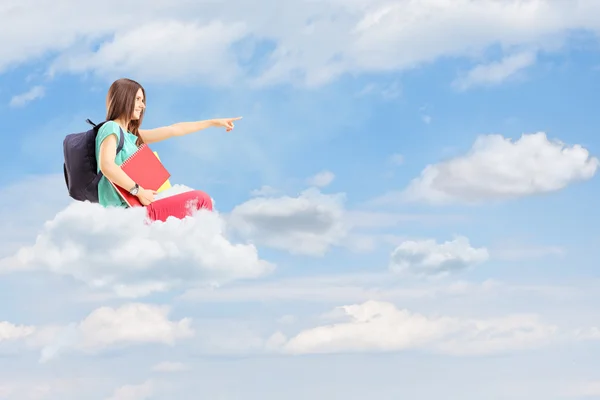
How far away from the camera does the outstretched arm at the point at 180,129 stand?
10.8 meters

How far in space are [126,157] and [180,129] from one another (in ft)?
4.37

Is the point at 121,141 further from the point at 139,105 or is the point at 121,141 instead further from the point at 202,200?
the point at 202,200

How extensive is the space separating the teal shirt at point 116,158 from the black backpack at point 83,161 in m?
0.06

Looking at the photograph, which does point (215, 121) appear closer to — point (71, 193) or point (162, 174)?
point (162, 174)

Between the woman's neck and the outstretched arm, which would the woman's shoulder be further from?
the outstretched arm

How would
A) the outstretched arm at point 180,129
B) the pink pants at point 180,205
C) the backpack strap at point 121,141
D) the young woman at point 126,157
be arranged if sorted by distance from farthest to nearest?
the outstretched arm at point 180,129 < the pink pants at point 180,205 < the backpack strap at point 121,141 < the young woman at point 126,157

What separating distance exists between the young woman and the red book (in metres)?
0.08

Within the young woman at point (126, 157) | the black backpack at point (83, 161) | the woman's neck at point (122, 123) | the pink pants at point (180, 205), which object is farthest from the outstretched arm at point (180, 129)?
the pink pants at point (180, 205)

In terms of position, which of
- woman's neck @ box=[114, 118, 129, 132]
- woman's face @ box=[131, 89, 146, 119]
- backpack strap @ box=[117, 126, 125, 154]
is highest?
woman's face @ box=[131, 89, 146, 119]

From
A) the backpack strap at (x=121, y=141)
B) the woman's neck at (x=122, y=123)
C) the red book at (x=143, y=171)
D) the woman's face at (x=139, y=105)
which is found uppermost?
the woman's face at (x=139, y=105)

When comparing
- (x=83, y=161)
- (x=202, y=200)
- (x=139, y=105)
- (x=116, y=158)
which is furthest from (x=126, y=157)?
(x=202, y=200)

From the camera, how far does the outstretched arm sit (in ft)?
35.6

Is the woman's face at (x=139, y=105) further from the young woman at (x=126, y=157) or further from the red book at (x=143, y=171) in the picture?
the red book at (x=143, y=171)

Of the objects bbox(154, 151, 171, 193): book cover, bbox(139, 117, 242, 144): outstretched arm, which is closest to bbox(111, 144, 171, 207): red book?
bbox(154, 151, 171, 193): book cover
